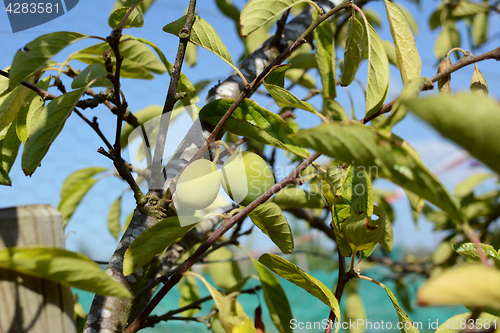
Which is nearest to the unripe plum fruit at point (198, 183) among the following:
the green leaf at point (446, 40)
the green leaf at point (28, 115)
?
the green leaf at point (28, 115)

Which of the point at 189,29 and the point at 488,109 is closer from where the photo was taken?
the point at 488,109

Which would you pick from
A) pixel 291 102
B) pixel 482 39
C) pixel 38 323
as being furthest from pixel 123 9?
pixel 482 39

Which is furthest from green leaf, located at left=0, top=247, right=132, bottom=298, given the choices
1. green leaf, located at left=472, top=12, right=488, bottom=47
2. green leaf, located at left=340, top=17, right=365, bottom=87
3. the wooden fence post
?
green leaf, located at left=472, top=12, right=488, bottom=47

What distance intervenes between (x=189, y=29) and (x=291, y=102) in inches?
6.7

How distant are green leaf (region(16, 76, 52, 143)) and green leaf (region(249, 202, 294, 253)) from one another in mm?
358

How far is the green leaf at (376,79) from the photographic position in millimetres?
435

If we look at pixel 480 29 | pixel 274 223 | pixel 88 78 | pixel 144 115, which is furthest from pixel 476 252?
pixel 480 29

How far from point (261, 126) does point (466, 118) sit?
310mm

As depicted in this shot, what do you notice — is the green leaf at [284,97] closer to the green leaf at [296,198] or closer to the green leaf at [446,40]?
the green leaf at [296,198]

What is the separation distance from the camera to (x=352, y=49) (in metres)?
0.56

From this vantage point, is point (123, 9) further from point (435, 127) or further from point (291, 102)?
point (435, 127)

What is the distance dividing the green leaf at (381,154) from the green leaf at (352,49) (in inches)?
12.2

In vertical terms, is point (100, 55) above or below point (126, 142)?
above

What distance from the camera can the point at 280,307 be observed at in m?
0.72
